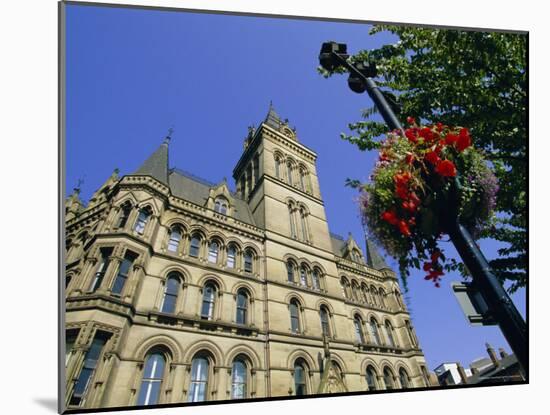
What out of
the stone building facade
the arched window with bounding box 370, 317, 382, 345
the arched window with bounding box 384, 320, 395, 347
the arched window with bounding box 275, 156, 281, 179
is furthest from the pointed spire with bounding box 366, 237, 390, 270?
the arched window with bounding box 275, 156, 281, 179

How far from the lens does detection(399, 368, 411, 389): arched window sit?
44.1 ft

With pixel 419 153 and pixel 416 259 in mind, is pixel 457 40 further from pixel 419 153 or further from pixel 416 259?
pixel 416 259

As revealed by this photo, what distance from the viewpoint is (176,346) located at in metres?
8.67

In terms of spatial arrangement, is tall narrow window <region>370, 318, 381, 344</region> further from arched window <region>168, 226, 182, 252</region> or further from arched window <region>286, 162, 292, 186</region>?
arched window <region>168, 226, 182, 252</region>

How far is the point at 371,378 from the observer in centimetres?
1263

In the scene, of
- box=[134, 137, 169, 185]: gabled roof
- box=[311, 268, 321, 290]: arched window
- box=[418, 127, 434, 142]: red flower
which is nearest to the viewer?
box=[418, 127, 434, 142]: red flower

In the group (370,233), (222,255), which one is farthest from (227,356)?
(370,233)

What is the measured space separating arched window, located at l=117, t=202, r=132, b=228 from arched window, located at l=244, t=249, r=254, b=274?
507cm

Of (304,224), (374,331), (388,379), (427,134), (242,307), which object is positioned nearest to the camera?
(427,134)

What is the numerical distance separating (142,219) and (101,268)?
232 centimetres

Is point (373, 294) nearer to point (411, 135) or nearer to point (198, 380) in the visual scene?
point (198, 380)

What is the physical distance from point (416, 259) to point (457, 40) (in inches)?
171

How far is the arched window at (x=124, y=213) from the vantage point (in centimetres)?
1016

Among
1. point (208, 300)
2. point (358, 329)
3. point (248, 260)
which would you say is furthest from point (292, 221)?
point (208, 300)
